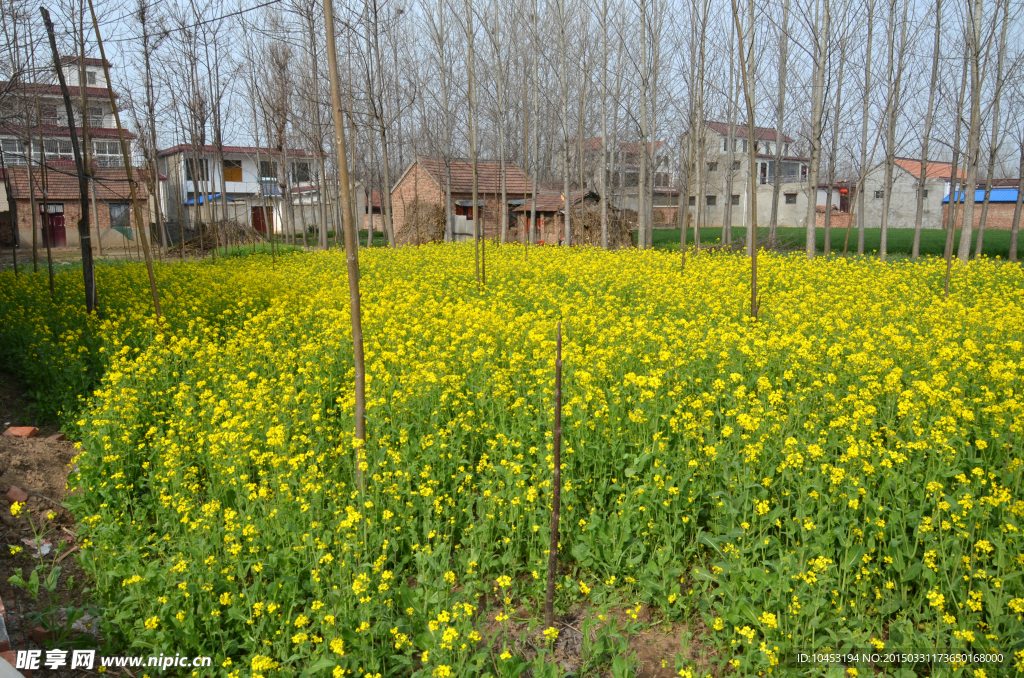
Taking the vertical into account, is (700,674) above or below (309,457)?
below

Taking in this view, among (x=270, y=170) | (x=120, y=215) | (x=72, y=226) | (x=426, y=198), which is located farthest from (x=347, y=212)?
(x=120, y=215)

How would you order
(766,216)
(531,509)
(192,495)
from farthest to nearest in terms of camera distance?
(766,216), (192,495), (531,509)

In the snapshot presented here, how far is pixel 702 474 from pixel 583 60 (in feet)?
63.4

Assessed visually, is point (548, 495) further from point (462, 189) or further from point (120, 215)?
point (120, 215)

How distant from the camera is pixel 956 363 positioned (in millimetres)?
5305

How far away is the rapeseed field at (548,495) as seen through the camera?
3127 millimetres

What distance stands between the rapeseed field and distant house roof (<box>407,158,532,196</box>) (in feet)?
86.9

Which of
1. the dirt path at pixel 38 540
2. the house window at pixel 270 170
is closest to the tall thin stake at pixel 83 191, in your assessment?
the dirt path at pixel 38 540

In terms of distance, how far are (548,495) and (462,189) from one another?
30.8 m

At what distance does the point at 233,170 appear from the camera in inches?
2007

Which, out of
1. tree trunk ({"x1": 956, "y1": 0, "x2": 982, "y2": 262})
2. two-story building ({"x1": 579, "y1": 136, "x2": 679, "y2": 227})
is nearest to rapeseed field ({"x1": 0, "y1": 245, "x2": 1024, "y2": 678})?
tree trunk ({"x1": 956, "y1": 0, "x2": 982, "y2": 262})

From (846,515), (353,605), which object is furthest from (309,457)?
(846,515)

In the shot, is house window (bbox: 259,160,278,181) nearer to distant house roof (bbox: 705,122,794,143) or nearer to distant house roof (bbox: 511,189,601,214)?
distant house roof (bbox: 511,189,601,214)

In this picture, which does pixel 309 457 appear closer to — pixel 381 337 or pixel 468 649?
pixel 468 649
